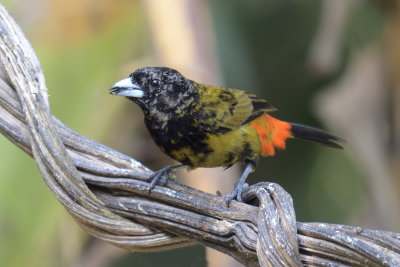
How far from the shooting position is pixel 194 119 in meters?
2.81

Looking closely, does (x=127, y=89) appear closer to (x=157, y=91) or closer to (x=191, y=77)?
(x=157, y=91)

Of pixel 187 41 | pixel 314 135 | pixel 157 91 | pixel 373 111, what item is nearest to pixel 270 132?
pixel 314 135

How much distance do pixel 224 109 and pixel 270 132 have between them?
424mm

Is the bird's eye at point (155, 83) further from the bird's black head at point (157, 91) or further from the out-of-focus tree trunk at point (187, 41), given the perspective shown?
the out-of-focus tree trunk at point (187, 41)

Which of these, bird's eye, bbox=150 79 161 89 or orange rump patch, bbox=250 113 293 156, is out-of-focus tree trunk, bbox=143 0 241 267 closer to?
orange rump patch, bbox=250 113 293 156

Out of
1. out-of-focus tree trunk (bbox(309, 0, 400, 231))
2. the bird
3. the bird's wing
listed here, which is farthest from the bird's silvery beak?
out-of-focus tree trunk (bbox(309, 0, 400, 231))

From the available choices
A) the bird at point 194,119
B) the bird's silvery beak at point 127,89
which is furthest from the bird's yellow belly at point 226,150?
the bird's silvery beak at point 127,89

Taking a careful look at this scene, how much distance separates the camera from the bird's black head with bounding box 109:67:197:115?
284cm

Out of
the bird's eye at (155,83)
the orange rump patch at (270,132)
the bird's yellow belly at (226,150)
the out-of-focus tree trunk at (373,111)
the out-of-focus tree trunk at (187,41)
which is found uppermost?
the out-of-focus tree trunk at (373,111)

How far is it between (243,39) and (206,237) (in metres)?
3.65

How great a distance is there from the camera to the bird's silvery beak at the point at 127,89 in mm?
2736

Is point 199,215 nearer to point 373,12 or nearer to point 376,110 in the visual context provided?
point 376,110

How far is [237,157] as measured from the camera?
2.88 meters

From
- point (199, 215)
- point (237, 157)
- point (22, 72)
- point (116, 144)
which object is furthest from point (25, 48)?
point (116, 144)
